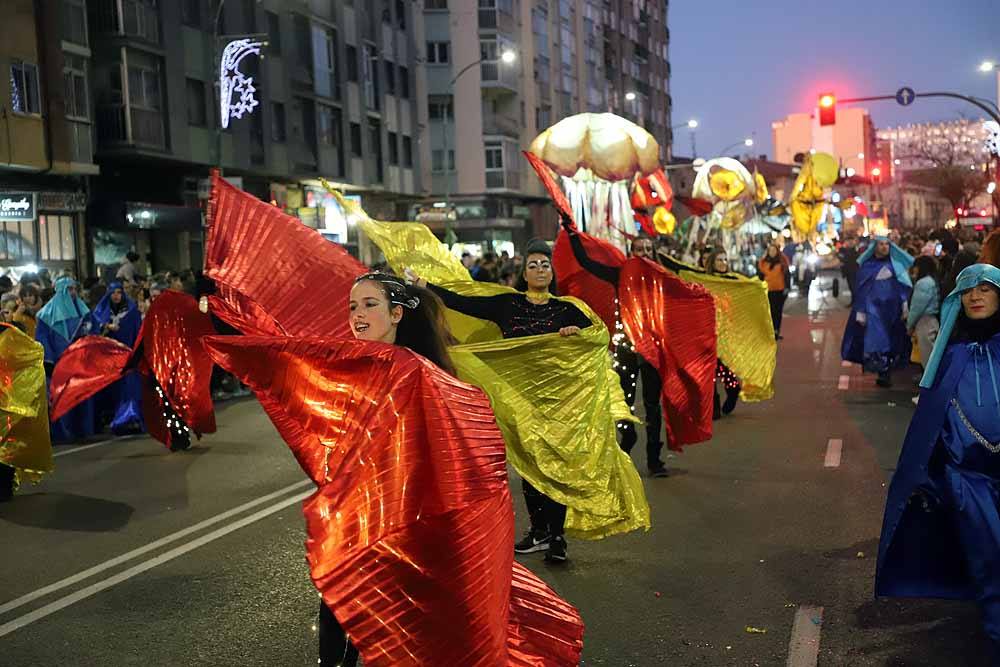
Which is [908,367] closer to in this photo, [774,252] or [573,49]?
[774,252]

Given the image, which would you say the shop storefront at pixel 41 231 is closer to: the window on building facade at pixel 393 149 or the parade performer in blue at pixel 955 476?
the window on building facade at pixel 393 149

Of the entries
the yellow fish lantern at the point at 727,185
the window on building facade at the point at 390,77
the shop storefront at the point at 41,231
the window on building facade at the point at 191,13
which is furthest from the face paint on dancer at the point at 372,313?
the window on building facade at the point at 390,77

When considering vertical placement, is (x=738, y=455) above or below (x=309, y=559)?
below

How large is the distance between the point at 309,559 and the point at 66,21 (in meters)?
27.1

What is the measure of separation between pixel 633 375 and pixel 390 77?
136ft

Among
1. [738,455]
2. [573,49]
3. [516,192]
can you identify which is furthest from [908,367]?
[573,49]

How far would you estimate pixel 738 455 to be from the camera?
10906 mm

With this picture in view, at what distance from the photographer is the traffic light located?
32.0m

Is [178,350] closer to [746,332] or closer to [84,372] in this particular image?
[84,372]

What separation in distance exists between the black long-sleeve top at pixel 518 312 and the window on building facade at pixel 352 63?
38.7 meters

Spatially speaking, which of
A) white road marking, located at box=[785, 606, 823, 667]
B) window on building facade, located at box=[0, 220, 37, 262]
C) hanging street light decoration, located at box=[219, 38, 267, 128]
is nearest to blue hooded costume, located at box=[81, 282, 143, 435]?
white road marking, located at box=[785, 606, 823, 667]

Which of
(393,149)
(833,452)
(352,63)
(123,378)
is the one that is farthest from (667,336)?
(393,149)

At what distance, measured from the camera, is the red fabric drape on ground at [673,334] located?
988 cm

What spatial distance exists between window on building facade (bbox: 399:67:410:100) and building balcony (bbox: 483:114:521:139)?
31.6 ft
